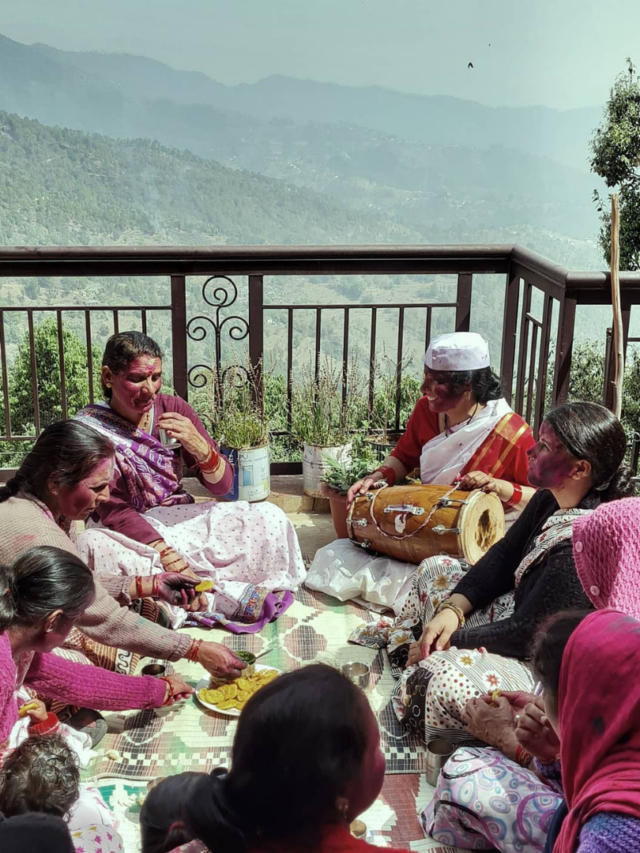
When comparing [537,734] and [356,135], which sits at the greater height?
[356,135]

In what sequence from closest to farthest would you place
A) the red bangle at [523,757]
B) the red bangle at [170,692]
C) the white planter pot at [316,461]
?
the red bangle at [523,757] → the red bangle at [170,692] → the white planter pot at [316,461]

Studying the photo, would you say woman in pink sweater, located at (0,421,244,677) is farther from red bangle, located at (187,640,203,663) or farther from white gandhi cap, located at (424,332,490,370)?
white gandhi cap, located at (424,332,490,370)

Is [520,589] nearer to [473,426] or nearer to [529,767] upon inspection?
[529,767]

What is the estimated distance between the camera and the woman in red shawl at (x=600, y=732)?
1.34m

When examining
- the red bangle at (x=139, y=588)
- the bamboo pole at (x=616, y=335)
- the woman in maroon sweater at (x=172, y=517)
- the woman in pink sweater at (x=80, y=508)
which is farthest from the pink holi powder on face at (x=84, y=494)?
the bamboo pole at (x=616, y=335)

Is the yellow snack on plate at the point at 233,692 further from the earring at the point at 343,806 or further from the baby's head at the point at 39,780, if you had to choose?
the earring at the point at 343,806

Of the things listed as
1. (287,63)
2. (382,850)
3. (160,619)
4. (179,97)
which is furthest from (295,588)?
(179,97)

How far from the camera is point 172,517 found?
3666 mm

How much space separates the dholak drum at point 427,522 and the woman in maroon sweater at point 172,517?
35 cm

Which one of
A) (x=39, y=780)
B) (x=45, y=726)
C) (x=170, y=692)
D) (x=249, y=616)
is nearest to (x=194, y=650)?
(x=170, y=692)

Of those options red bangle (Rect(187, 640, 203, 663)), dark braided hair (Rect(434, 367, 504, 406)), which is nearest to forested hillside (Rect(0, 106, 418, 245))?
dark braided hair (Rect(434, 367, 504, 406))

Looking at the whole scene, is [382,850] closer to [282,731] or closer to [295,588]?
[282,731]

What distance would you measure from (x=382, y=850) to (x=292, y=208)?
152 feet

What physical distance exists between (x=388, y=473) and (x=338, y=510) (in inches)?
11.7
